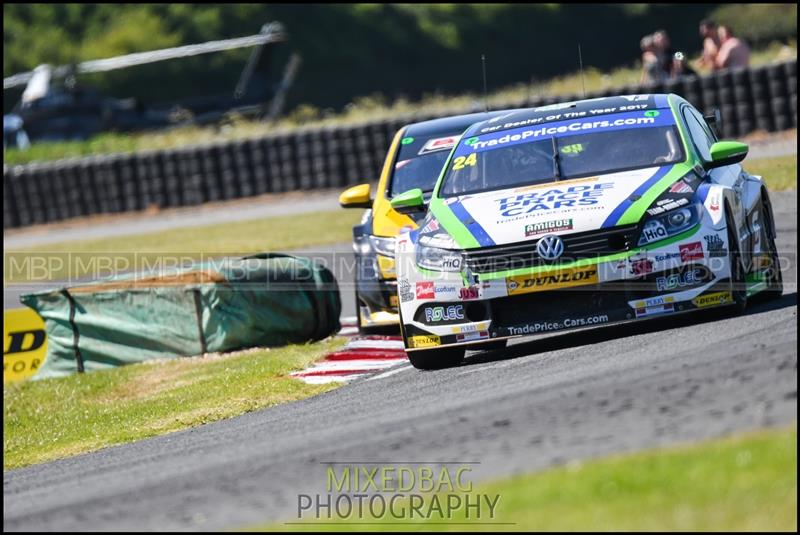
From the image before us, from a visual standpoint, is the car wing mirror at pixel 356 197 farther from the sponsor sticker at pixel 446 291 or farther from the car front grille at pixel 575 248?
the car front grille at pixel 575 248

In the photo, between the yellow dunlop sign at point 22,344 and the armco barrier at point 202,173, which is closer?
the yellow dunlop sign at point 22,344

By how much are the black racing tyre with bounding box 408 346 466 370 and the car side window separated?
2.07m

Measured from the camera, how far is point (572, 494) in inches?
190

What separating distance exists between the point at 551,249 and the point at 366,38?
49152mm

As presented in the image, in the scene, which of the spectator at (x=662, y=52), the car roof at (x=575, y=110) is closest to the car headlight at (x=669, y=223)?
the car roof at (x=575, y=110)

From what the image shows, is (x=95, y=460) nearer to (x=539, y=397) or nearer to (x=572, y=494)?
(x=539, y=397)

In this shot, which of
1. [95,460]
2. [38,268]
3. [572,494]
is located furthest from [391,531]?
[38,268]

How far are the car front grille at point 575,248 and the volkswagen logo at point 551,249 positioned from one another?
0.02 m

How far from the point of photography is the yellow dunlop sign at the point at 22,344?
13.8 metres

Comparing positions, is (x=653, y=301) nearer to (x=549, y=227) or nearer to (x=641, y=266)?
(x=641, y=266)

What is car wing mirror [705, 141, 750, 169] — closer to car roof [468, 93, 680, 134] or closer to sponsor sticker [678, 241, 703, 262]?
car roof [468, 93, 680, 134]

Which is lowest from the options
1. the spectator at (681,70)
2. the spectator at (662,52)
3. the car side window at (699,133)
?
the car side window at (699,133)

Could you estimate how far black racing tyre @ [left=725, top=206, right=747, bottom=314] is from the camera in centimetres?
852

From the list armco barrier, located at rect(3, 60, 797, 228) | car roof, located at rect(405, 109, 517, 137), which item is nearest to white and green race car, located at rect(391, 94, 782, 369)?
car roof, located at rect(405, 109, 517, 137)
